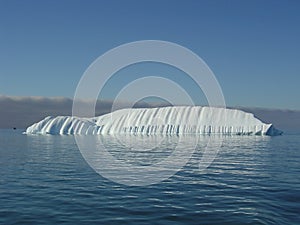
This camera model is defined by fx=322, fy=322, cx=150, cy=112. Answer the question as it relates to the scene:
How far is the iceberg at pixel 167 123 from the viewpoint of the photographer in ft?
410

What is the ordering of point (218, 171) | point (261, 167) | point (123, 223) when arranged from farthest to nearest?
1. point (261, 167)
2. point (218, 171)
3. point (123, 223)

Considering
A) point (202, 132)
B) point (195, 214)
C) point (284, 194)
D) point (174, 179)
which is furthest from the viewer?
point (202, 132)

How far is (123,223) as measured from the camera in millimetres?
13398

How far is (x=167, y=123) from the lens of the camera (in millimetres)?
137750

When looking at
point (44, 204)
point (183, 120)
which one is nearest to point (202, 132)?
point (183, 120)

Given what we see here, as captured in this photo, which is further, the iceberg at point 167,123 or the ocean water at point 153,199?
the iceberg at point 167,123

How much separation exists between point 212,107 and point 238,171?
367ft

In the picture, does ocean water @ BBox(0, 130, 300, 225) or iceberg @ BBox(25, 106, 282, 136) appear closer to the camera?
ocean water @ BBox(0, 130, 300, 225)

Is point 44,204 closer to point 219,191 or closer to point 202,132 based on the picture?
point 219,191

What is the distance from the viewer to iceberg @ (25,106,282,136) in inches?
4919

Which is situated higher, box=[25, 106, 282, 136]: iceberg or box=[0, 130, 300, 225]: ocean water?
box=[25, 106, 282, 136]: iceberg

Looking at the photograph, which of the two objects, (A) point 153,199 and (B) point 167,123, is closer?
(A) point 153,199

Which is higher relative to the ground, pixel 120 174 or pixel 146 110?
pixel 146 110

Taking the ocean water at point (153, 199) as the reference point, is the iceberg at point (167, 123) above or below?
above
